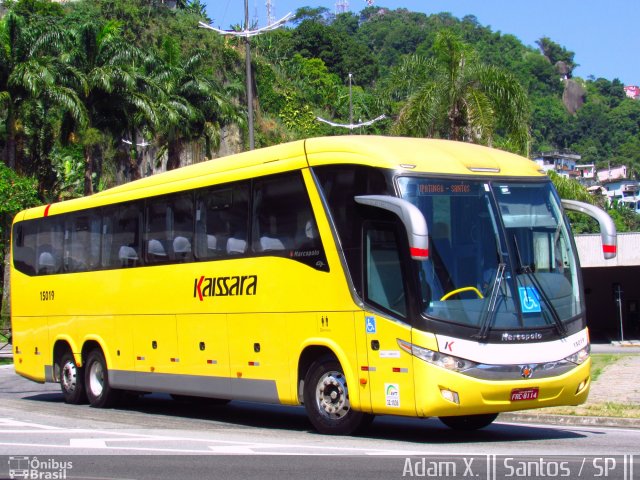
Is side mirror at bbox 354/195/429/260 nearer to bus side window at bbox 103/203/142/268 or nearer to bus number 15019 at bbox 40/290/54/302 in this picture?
bus side window at bbox 103/203/142/268

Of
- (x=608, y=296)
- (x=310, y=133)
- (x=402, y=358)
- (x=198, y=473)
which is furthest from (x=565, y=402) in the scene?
(x=310, y=133)

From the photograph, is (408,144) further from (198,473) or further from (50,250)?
(50,250)

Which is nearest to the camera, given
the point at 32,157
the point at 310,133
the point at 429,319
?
the point at 429,319

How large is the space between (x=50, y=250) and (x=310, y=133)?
242ft

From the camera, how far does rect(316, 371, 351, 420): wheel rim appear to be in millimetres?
12320

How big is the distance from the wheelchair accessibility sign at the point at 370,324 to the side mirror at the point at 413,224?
3.65 ft

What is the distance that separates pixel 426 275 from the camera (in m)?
11.2

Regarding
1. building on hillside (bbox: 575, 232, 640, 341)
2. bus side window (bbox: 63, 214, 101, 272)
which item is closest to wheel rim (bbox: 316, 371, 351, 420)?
bus side window (bbox: 63, 214, 101, 272)

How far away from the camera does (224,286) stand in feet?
47.3

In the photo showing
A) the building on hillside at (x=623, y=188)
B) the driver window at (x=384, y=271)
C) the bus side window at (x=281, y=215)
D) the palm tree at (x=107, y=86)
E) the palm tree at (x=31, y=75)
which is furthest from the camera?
the building on hillside at (x=623, y=188)

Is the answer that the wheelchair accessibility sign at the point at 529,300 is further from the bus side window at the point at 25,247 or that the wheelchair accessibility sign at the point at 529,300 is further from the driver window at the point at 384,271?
the bus side window at the point at 25,247

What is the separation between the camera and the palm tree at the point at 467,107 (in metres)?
32.2

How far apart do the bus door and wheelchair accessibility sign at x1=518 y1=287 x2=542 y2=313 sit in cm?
139

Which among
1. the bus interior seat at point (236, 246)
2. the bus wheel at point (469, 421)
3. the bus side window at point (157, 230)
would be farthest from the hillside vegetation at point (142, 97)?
the bus wheel at point (469, 421)
